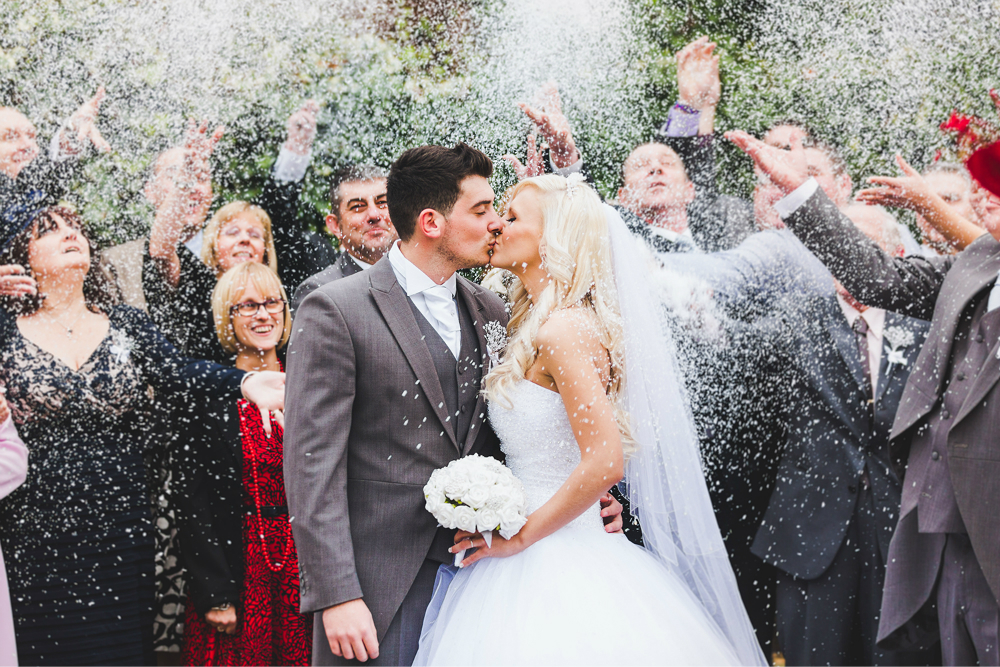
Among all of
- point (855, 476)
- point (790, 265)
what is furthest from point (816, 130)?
point (855, 476)

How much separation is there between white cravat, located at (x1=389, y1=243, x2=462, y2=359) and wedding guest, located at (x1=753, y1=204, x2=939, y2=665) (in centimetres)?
204

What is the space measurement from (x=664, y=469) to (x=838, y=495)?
4.69 feet

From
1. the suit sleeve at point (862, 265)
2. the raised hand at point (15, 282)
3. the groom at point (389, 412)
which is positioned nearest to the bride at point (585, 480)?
the groom at point (389, 412)

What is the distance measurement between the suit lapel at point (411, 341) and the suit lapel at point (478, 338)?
0.07 m

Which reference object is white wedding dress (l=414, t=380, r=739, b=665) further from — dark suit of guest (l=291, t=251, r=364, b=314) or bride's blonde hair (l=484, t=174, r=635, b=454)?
dark suit of guest (l=291, t=251, r=364, b=314)

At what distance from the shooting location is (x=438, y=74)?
4047mm

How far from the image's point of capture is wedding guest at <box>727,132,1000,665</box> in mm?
2723

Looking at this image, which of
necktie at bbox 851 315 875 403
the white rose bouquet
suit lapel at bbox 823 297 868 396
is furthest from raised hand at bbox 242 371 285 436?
necktie at bbox 851 315 875 403

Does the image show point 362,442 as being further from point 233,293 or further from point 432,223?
point 233,293

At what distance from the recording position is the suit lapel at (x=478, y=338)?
2365mm

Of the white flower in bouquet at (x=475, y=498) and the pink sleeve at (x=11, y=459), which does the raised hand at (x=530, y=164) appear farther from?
the pink sleeve at (x=11, y=459)

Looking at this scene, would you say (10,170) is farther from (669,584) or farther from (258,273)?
(669,584)

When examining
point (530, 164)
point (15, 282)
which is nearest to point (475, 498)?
point (530, 164)

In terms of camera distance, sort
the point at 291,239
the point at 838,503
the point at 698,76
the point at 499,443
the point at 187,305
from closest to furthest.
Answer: the point at 499,443 < the point at 838,503 < the point at 187,305 < the point at 291,239 < the point at 698,76
